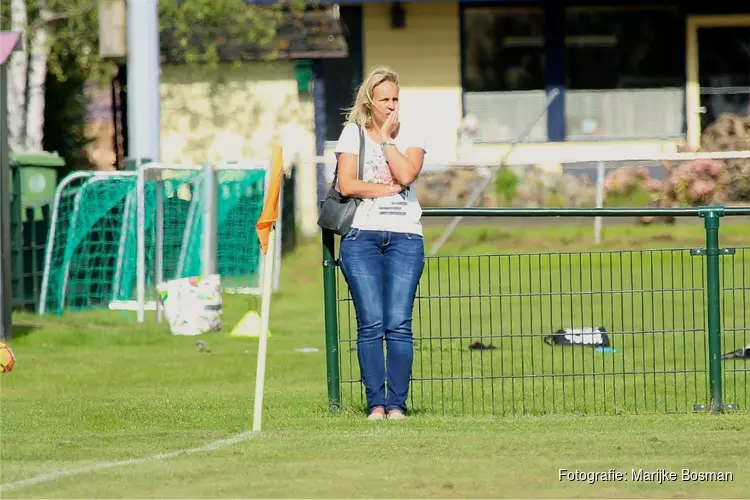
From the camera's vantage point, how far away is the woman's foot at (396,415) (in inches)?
359

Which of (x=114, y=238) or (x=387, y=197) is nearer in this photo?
(x=387, y=197)

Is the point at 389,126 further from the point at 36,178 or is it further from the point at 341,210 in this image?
the point at 36,178

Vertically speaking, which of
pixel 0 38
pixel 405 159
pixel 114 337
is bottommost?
pixel 114 337

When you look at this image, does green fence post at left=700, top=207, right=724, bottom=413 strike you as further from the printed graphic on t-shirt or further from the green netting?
the green netting

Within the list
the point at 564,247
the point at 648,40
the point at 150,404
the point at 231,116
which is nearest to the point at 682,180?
the point at 564,247

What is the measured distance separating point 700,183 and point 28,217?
10.9 m

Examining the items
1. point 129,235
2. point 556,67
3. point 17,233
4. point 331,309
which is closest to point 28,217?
point 17,233

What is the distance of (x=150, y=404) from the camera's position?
10.3 metres

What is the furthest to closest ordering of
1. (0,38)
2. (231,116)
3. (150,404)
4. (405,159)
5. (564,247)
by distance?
(231,116) → (564,247) → (0,38) → (150,404) → (405,159)

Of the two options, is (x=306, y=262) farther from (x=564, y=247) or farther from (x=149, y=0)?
(x=149, y=0)

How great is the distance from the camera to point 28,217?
1695 centimetres

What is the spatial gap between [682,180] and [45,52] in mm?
9537

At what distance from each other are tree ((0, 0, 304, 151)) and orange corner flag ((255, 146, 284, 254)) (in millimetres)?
13335

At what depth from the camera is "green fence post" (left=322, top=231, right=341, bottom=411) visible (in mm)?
9328
